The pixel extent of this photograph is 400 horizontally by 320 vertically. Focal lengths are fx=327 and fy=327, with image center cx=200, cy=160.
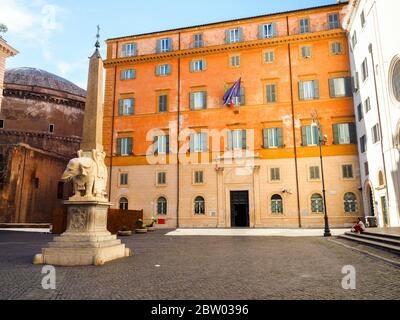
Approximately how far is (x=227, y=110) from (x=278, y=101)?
4378 millimetres

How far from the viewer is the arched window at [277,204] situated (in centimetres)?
2623

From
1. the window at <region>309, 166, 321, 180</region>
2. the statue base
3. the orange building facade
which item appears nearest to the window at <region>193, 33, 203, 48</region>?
the orange building facade

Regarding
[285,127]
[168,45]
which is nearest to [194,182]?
[285,127]

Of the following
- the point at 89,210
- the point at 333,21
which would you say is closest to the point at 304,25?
the point at 333,21

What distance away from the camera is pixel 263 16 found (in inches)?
1144

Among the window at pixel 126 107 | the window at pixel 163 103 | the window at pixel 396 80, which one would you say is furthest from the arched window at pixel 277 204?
the window at pixel 126 107

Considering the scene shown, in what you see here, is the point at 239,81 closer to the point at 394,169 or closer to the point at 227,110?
the point at 227,110

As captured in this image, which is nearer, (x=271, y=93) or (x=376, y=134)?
(x=376, y=134)

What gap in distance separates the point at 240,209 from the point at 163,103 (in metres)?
11.9

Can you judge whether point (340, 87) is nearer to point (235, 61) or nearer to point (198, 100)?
point (235, 61)

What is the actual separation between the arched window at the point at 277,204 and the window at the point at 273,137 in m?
4.14

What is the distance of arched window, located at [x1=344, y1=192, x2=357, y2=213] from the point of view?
24.9 metres

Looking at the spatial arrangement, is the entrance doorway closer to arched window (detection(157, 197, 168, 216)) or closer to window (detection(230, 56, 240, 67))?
arched window (detection(157, 197, 168, 216))

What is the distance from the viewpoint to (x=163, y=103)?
3027cm
